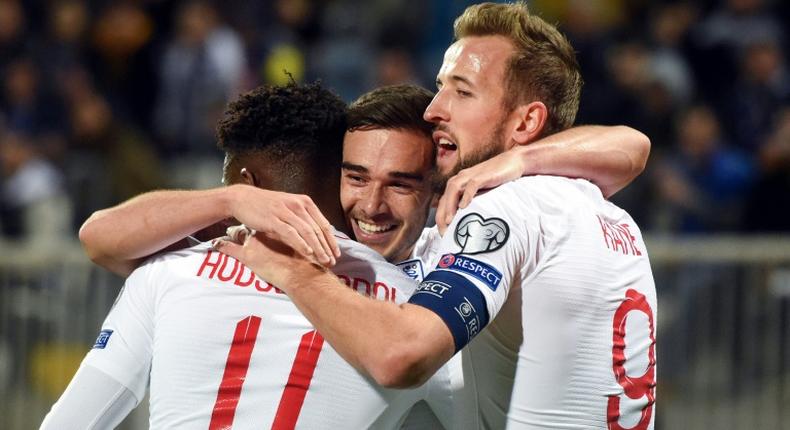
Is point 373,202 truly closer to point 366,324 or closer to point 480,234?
point 480,234

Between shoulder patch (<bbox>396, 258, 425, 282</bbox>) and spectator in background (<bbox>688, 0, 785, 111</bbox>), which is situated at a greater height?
spectator in background (<bbox>688, 0, 785, 111</bbox>)

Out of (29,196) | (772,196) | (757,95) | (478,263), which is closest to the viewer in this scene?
(478,263)

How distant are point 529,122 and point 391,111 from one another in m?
0.47

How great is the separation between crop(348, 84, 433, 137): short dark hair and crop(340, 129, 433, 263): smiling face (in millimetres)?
22

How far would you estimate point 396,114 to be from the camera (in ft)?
13.4

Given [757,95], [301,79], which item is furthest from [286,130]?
[757,95]

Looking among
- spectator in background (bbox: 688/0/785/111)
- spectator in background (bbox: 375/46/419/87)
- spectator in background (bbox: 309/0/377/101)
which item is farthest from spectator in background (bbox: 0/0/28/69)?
spectator in background (bbox: 688/0/785/111)

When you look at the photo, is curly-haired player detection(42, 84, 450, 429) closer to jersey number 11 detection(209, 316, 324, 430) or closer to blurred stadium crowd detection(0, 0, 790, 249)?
jersey number 11 detection(209, 316, 324, 430)

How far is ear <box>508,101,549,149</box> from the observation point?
12.9ft

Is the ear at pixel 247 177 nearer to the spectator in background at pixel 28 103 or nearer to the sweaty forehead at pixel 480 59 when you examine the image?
the sweaty forehead at pixel 480 59

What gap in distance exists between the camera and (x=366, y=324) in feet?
10.5

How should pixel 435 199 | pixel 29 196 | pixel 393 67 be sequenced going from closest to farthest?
pixel 435 199
pixel 29 196
pixel 393 67

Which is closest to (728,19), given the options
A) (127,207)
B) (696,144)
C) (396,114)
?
(696,144)

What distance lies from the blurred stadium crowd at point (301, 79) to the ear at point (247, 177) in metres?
5.86
